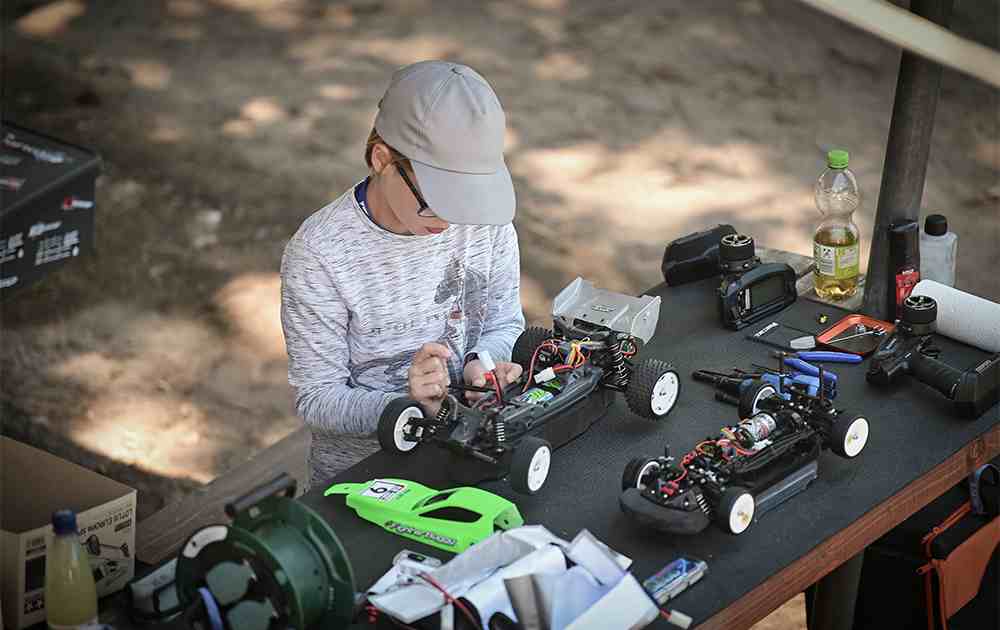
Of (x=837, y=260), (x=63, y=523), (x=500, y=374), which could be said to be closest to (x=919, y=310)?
(x=837, y=260)

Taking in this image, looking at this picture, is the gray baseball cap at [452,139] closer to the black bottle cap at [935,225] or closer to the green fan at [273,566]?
the green fan at [273,566]

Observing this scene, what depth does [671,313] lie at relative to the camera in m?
3.16

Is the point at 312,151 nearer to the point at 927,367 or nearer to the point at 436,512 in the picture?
the point at 927,367

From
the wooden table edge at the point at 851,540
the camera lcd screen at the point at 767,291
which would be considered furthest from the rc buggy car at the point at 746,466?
the camera lcd screen at the point at 767,291

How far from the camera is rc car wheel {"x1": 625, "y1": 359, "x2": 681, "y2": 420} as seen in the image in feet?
8.55

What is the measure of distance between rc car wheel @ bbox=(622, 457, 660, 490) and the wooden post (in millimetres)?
990

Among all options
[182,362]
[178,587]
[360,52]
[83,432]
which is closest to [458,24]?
[360,52]

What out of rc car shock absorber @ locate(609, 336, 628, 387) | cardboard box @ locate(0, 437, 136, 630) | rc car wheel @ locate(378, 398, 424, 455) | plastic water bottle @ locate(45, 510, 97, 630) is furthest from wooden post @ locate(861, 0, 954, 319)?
plastic water bottle @ locate(45, 510, 97, 630)

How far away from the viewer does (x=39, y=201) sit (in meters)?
3.82

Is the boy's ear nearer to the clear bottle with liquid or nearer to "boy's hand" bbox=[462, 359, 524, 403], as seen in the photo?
"boy's hand" bbox=[462, 359, 524, 403]

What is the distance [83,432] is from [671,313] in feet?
7.36

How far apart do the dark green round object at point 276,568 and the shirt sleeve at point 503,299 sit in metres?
0.98

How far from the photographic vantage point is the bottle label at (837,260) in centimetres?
315

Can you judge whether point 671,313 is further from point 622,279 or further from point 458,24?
point 458,24
